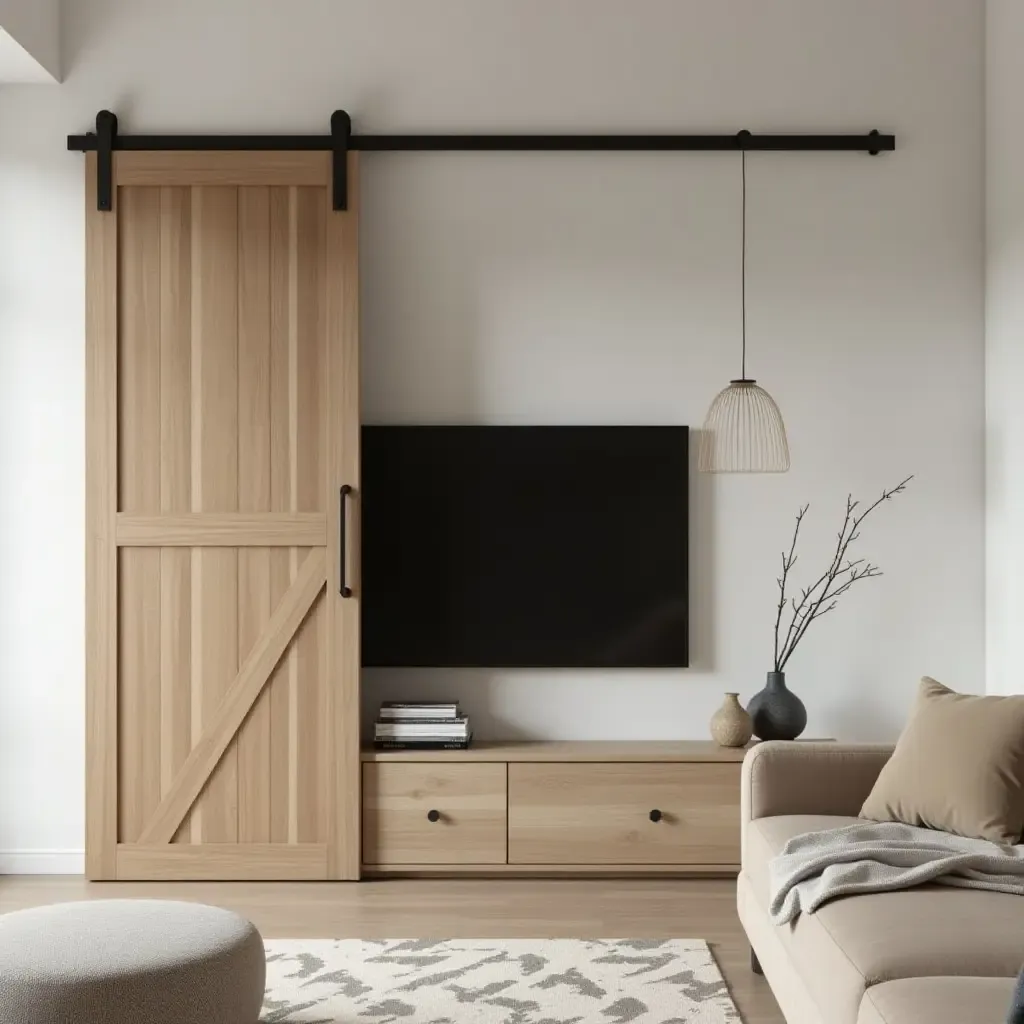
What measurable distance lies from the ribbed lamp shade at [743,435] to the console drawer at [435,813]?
4.25ft

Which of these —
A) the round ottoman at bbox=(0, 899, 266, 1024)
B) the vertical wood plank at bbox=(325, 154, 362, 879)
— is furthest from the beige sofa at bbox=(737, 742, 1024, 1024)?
the vertical wood plank at bbox=(325, 154, 362, 879)

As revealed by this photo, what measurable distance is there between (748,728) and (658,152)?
2.03 meters

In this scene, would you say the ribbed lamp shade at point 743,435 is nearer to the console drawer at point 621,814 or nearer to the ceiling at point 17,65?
the console drawer at point 621,814

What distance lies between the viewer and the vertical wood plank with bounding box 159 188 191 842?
13.8ft

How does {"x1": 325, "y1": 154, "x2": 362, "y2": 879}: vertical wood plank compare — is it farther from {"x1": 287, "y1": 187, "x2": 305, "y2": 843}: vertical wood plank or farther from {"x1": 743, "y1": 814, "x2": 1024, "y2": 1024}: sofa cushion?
{"x1": 743, "y1": 814, "x2": 1024, "y2": 1024}: sofa cushion

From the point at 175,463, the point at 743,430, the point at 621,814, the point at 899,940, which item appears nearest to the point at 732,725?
the point at 621,814

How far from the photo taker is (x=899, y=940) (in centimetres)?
220

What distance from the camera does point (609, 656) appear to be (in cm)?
438

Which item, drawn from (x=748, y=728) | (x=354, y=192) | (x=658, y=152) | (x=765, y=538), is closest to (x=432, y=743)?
(x=748, y=728)

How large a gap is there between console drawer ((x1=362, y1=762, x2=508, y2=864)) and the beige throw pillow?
145 centimetres

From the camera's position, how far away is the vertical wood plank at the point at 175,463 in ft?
13.8

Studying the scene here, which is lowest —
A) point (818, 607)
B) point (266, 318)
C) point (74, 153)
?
point (818, 607)

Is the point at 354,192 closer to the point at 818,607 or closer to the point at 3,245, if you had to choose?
the point at 3,245

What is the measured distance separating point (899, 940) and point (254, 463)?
8.91 feet
